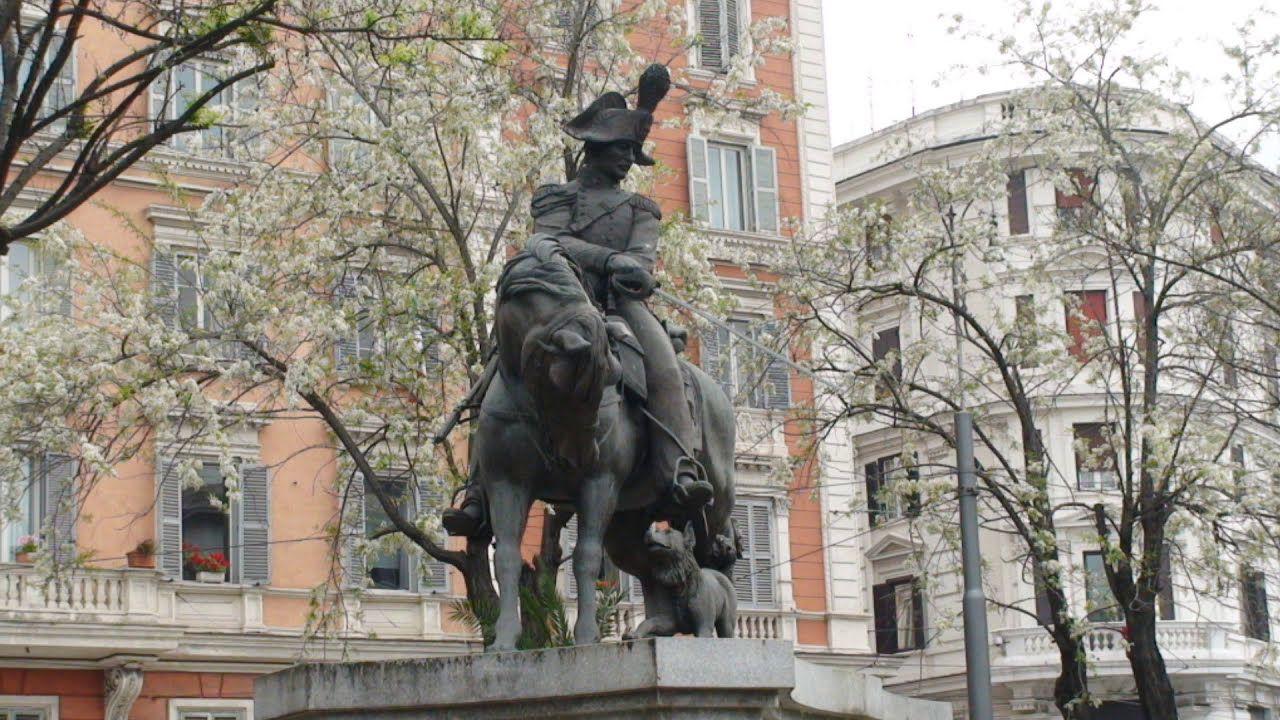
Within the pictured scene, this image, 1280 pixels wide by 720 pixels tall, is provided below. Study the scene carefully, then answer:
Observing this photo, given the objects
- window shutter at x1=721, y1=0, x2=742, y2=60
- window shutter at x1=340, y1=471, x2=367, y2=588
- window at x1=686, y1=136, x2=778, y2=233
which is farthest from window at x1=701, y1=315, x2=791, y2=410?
window shutter at x1=721, y1=0, x2=742, y2=60

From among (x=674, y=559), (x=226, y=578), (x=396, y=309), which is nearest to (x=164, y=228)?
(x=226, y=578)

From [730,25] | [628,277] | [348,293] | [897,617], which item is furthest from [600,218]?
[897,617]

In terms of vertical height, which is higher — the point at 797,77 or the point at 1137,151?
the point at 797,77

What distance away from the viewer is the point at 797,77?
3859 centimetres

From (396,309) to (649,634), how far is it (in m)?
13.7

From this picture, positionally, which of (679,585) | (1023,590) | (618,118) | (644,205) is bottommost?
(679,585)

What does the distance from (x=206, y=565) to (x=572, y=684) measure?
22380 mm

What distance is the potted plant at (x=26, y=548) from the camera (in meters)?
25.6

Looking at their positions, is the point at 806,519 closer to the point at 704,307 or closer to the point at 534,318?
the point at 704,307

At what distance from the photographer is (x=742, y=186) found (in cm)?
3731

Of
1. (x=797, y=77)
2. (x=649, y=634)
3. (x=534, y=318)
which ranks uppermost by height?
(x=797, y=77)

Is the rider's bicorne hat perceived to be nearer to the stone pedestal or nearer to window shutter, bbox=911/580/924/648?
the stone pedestal

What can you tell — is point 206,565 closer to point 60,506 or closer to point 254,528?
point 254,528

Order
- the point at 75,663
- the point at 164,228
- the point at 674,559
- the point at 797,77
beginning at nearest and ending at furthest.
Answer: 1. the point at 674,559
2. the point at 75,663
3. the point at 164,228
4. the point at 797,77
